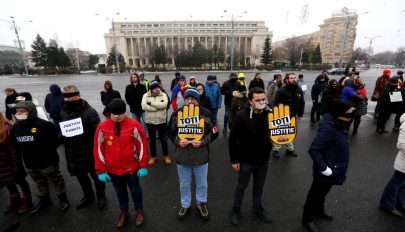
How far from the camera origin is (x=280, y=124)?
2865mm

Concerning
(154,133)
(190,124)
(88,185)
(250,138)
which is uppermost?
(190,124)

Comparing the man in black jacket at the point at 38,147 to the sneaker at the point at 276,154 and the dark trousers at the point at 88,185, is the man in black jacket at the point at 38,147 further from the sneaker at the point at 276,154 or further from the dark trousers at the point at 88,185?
the sneaker at the point at 276,154

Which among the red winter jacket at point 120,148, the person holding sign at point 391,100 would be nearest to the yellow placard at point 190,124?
the red winter jacket at point 120,148

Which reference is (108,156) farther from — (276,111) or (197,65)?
(197,65)

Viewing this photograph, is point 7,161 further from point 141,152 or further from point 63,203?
point 141,152

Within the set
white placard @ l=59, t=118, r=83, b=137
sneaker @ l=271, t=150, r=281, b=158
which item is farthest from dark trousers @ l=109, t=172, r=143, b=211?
sneaker @ l=271, t=150, r=281, b=158

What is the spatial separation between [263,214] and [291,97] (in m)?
3.08

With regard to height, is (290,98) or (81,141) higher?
(290,98)

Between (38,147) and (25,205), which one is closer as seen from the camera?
(38,147)

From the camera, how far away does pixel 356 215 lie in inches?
124

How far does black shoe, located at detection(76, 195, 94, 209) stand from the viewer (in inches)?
134

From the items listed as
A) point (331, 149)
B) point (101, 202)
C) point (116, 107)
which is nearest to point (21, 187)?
point (101, 202)

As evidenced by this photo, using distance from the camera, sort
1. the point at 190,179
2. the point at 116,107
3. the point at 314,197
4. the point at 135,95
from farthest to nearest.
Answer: the point at 135,95 < the point at 190,179 < the point at 314,197 < the point at 116,107

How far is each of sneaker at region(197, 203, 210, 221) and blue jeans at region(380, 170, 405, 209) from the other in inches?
108
